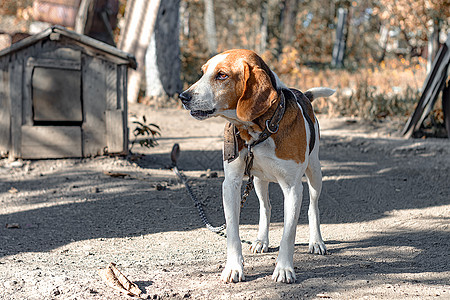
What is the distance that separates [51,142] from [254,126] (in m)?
4.01

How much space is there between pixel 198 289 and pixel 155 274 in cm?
37

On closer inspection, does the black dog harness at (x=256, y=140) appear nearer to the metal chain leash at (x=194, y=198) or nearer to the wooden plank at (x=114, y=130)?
the metal chain leash at (x=194, y=198)

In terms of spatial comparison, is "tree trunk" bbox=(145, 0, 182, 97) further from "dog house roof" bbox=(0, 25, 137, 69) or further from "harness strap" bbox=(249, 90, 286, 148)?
"harness strap" bbox=(249, 90, 286, 148)

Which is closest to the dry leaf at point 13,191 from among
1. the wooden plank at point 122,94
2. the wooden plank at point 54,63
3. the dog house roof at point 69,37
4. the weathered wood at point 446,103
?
the wooden plank at point 122,94

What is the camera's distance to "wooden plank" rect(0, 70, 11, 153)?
599 centimetres

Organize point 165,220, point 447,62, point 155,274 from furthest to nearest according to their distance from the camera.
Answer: point 447,62 < point 165,220 < point 155,274

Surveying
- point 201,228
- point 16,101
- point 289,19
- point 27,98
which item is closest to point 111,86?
point 27,98

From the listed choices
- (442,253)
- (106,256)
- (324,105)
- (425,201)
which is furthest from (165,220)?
(324,105)

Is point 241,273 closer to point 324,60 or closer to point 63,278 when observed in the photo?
point 63,278

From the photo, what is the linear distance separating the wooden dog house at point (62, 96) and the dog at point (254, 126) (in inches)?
143

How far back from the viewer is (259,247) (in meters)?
3.47

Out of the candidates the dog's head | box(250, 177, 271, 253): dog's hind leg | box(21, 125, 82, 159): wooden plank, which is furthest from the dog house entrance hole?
the dog's head

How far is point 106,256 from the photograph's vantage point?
11.4ft

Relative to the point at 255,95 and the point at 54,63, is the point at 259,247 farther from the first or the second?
the point at 54,63
